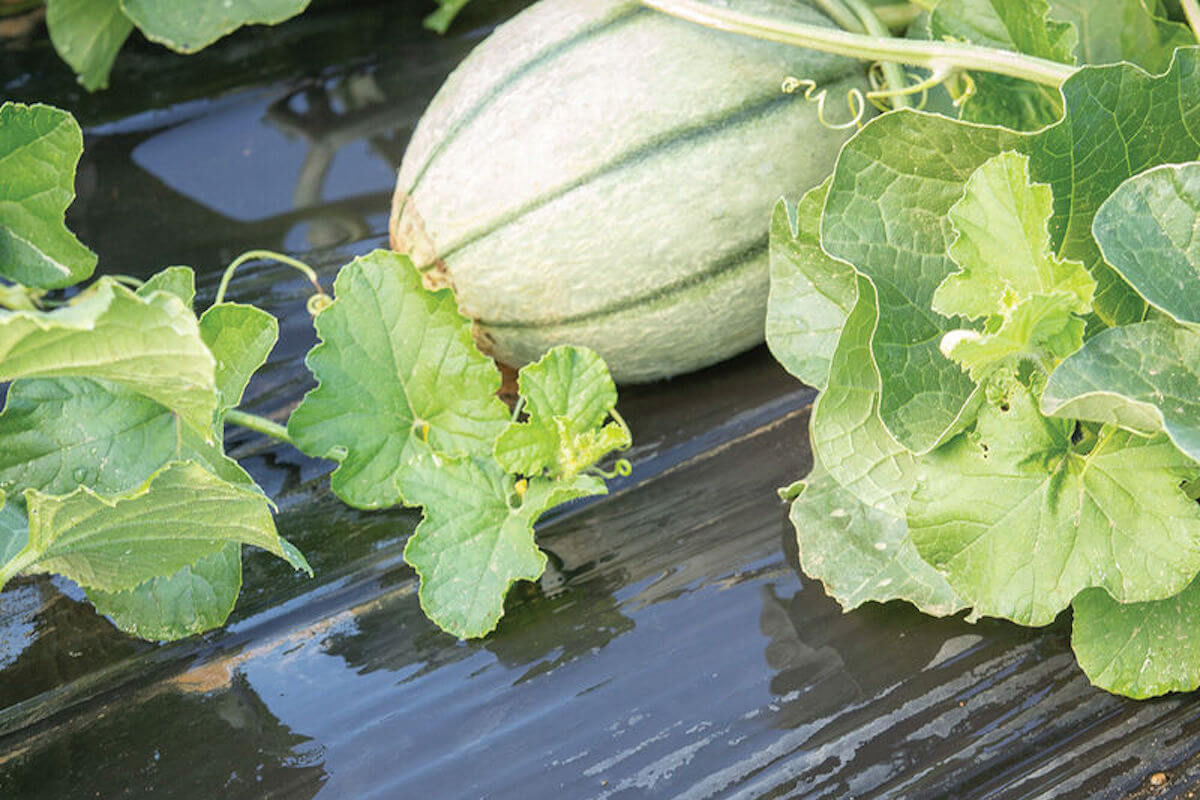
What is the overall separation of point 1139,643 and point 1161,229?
0.37 metres

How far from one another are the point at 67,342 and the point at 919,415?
69cm

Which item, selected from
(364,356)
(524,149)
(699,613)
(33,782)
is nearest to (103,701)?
(33,782)

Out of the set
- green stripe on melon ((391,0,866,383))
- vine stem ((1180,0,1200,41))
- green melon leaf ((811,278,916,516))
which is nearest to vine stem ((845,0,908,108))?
green stripe on melon ((391,0,866,383))

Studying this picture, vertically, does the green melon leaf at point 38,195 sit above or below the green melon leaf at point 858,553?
above

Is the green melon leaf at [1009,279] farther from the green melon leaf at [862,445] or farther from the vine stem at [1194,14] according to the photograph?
the vine stem at [1194,14]

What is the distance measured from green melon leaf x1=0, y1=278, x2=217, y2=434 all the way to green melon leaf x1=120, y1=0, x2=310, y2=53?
0.96m

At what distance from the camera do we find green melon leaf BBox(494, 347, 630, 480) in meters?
1.29

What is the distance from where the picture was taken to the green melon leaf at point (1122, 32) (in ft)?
4.58

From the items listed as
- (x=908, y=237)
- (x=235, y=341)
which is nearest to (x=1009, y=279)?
(x=908, y=237)

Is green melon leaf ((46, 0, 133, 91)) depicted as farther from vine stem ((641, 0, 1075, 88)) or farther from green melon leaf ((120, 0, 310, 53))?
vine stem ((641, 0, 1075, 88))

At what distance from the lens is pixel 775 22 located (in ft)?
4.33

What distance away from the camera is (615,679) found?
1.19 m

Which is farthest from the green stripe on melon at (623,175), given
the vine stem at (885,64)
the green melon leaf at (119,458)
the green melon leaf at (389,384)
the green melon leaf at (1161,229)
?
the green melon leaf at (1161,229)

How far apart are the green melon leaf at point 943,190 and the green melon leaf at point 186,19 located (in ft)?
3.38
